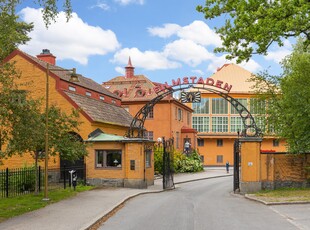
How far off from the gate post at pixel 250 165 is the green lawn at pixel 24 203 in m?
9.75

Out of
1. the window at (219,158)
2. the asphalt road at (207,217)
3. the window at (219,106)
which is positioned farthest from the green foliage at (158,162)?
the window at (219,106)

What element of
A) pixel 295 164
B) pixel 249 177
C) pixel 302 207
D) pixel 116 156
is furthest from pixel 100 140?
pixel 302 207

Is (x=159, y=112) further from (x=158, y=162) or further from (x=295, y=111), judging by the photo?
(x=295, y=111)

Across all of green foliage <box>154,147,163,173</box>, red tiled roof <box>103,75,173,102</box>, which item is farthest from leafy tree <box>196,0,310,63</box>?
red tiled roof <box>103,75,173,102</box>

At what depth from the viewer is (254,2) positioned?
728 inches

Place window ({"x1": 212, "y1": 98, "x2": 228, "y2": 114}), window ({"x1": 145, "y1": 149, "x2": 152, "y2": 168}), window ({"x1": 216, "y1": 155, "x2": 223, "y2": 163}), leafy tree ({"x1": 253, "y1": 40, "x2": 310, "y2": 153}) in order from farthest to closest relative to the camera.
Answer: window ({"x1": 212, "y1": 98, "x2": 228, "y2": 114}) → window ({"x1": 216, "y1": 155, "x2": 223, "y2": 163}) → window ({"x1": 145, "y1": 149, "x2": 152, "y2": 168}) → leafy tree ({"x1": 253, "y1": 40, "x2": 310, "y2": 153})

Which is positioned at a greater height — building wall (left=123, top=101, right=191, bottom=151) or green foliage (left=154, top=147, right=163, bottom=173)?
building wall (left=123, top=101, right=191, bottom=151)

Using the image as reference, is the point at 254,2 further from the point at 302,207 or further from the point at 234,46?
the point at 302,207

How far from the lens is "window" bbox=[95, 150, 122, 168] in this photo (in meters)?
27.0

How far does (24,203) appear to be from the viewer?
55.5 ft

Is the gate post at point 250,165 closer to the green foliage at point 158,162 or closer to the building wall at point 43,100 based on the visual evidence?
the building wall at point 43,100

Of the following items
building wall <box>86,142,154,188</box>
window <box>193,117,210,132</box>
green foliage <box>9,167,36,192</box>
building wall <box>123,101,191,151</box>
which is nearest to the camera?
green foliage <box>9,167,36,192</box>

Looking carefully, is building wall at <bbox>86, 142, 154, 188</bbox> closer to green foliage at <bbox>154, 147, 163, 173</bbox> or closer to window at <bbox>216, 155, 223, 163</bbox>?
green foliage at <bbox>154, 147, 163, 173</bbox>

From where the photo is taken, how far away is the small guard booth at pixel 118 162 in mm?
26328
